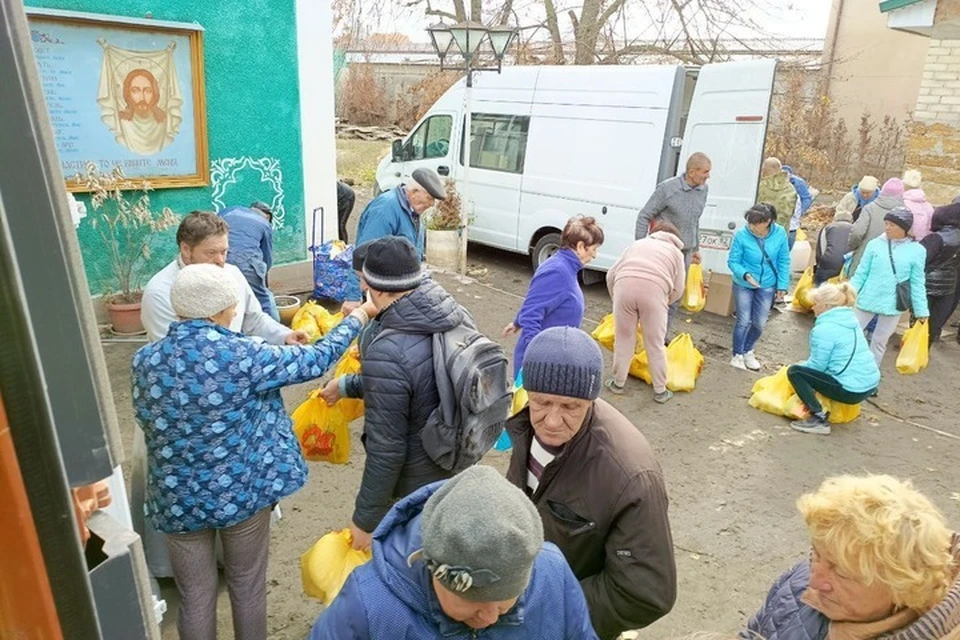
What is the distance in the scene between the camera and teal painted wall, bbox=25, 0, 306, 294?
6457mm

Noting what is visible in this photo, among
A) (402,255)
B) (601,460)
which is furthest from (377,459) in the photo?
(601,460)

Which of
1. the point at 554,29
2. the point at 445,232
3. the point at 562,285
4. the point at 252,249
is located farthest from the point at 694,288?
the point at 554,29

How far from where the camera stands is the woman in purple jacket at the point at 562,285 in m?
4.65

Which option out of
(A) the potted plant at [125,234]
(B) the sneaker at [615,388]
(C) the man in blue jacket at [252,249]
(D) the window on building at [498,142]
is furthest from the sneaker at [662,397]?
(A) the potted plant at [125,234]

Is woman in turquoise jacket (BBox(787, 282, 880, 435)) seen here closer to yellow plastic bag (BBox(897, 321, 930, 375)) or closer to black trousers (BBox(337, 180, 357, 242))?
yellow plastic bag (BBox(897, 321, 930, 375))

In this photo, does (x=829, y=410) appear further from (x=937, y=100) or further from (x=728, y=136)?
(x=937, y=100)

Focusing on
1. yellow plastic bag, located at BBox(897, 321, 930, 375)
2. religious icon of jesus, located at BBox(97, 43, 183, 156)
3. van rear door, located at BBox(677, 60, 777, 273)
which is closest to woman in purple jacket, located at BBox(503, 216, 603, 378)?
van rear door, located at BBox(677, 60, 777, 273)

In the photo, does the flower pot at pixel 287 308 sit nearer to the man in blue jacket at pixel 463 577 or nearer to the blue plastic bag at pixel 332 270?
the blue plastic bag at pixel 332 270

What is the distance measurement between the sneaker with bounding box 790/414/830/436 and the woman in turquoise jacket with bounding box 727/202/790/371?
55.4 inches

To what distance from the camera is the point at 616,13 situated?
15.0 meters

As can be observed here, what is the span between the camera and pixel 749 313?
6801 mm

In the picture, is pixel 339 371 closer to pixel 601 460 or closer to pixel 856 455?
pixel 601 460

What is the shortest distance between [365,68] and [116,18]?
70.6 feet

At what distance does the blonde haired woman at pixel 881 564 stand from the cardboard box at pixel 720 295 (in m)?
7.08
